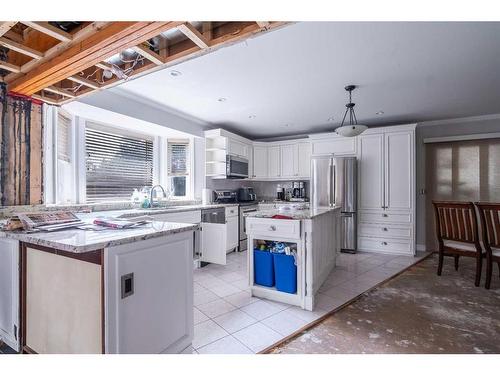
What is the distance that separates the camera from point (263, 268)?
2484 mm

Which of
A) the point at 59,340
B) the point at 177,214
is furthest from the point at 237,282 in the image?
the point at 59,340

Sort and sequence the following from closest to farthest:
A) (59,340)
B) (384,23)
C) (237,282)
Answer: (59,340) → (384,23) → (237,282)

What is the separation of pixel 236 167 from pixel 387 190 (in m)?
2.70

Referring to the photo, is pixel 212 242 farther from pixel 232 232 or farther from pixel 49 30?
pixel 49 30

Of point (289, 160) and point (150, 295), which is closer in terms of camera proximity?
point (150, 295)

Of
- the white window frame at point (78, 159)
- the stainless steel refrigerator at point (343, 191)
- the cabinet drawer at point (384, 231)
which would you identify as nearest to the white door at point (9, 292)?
the white window frame at point (78, 159)

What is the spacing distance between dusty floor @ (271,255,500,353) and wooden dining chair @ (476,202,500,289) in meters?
0.32

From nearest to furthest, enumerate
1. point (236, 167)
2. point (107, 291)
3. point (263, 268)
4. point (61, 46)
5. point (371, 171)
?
1. point (107, 291)
2. point (61, 46)
3. point (263, 268)
4. point (371, 171)
5. point (236, 167)

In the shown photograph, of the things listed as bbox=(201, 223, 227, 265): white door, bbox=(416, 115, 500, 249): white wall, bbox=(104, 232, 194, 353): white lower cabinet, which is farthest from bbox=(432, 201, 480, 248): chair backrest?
bbox=(104, 232, 194, 353): white lower cabinet

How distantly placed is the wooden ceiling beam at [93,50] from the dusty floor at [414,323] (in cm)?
207

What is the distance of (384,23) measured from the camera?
181cm

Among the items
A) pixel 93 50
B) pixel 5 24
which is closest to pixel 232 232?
pixel 93 50

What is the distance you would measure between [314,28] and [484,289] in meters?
3.20

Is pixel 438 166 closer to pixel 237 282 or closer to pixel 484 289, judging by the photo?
pixel 484 289
